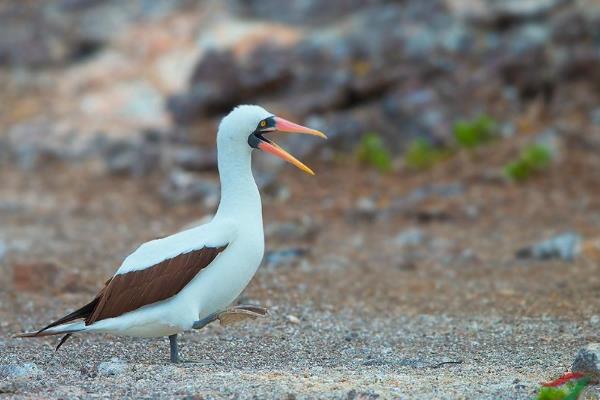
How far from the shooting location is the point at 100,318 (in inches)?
295

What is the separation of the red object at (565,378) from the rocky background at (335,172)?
495mm

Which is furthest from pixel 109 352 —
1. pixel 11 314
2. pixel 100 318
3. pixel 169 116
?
pixel 169 116

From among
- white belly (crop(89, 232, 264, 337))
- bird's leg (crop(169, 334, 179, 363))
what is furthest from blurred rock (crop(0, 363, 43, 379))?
bird's leg (crop(169, 334, 179, 363))

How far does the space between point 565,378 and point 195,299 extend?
2.40 metres

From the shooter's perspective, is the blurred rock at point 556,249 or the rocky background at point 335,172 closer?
the rocky background at point 335,172

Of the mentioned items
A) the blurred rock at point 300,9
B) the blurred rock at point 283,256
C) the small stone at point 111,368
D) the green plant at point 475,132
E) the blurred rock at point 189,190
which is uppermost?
the blurred rock at point 300,9

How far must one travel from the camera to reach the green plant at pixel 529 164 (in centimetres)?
1467

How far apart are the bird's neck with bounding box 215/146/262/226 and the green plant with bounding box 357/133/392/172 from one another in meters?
8.14

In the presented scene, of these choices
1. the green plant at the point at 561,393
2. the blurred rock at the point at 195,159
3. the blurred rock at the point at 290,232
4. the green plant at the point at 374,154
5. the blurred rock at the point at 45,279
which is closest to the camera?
the green plant at the point at 561,393

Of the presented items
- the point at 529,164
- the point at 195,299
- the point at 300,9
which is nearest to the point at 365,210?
the point at 529,164

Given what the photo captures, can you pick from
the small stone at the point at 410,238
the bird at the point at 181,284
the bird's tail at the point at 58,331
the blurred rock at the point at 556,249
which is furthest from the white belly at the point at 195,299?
the small stone at the point at 410,238

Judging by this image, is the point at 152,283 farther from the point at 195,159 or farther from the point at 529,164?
the point at 195,159

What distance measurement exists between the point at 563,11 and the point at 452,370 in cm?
1054

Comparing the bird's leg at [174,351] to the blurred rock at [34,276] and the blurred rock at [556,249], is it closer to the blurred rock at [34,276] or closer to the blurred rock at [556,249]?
the blurred rock at [34,276]
